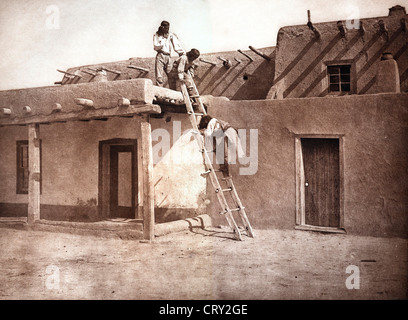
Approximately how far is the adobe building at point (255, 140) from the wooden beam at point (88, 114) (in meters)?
0.03

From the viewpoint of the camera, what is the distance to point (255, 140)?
9.79 m

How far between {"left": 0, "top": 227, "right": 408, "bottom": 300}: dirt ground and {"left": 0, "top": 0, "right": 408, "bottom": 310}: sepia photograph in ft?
0.13

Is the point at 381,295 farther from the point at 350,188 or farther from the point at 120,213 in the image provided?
the point at 120,213

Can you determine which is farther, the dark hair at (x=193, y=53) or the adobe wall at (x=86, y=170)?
the adobe wall at (x=86, y=170)

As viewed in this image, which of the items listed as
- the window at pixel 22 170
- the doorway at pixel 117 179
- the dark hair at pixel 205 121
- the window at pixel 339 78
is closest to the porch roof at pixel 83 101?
the dark hair at pixel 205 121

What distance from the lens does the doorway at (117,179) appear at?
448 inches

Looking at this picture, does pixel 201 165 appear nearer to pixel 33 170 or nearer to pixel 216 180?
pixel 216 180

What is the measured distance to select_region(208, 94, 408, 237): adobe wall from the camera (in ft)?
28.0

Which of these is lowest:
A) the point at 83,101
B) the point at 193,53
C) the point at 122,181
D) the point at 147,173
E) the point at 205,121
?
the point at 122,181

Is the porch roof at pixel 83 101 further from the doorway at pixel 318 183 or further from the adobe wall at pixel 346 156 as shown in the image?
the doorway at pixel 318 183

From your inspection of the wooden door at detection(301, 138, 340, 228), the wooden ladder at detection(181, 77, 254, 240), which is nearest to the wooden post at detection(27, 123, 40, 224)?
the wooden ladder at detection(181, 77, 254, 240)

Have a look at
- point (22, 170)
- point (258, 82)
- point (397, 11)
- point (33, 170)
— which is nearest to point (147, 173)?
point (33, 170)

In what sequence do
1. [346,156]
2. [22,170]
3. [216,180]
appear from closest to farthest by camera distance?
[216,180], [346,156], [22,170]

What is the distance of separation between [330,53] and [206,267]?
7281 mm
